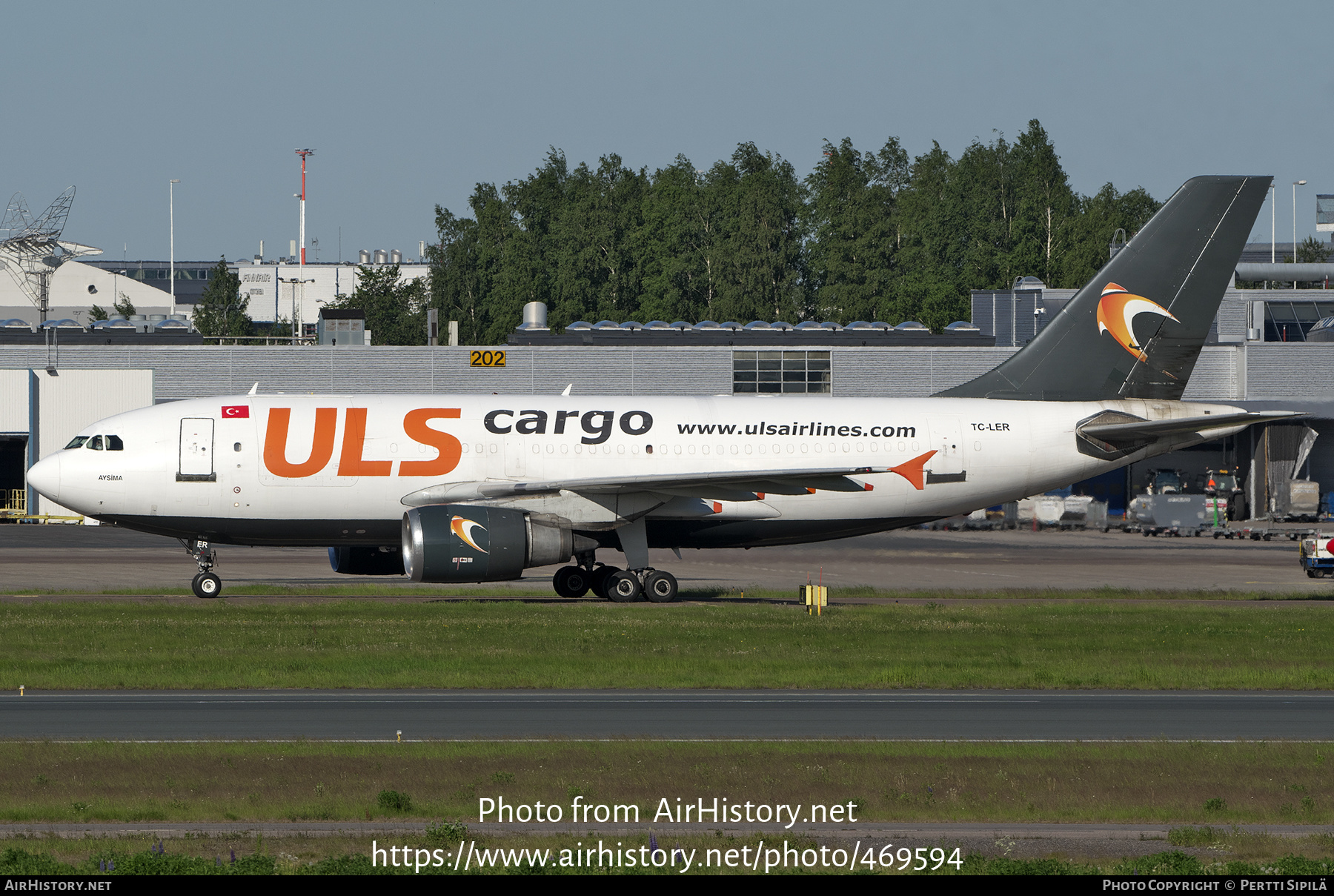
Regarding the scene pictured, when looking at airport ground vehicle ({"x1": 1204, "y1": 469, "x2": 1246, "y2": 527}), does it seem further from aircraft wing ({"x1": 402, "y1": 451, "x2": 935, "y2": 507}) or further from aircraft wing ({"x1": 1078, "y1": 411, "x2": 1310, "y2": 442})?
aircraft wing ({"x1": 402, "y1": 451, "x2": 935, "y2": 507})

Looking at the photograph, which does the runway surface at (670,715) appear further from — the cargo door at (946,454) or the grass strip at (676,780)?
the cargo door at (946,454)

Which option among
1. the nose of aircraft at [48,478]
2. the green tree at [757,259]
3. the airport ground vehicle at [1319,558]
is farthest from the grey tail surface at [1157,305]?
the green tree at [757,259]

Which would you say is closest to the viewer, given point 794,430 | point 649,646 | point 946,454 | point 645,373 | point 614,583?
point 649,646

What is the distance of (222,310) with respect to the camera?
163 m

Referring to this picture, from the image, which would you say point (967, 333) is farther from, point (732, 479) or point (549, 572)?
point (732, 479)

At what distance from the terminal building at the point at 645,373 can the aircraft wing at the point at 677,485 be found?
3806 centimetres

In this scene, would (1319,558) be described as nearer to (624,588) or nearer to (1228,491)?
(624,588)

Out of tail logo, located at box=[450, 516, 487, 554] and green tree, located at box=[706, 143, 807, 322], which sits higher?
green tree, located at box=[706, 143, 807, 322]

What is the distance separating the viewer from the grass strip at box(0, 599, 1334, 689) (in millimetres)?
24109

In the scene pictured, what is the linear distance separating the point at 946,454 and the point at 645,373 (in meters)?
39.2

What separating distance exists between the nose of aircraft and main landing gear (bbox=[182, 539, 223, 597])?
3363mm

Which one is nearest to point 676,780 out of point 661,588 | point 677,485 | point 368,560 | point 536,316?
point 677,485

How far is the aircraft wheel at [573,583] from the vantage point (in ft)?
125

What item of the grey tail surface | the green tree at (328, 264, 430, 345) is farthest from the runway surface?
the green tree at (328, 264, 430, 345)
